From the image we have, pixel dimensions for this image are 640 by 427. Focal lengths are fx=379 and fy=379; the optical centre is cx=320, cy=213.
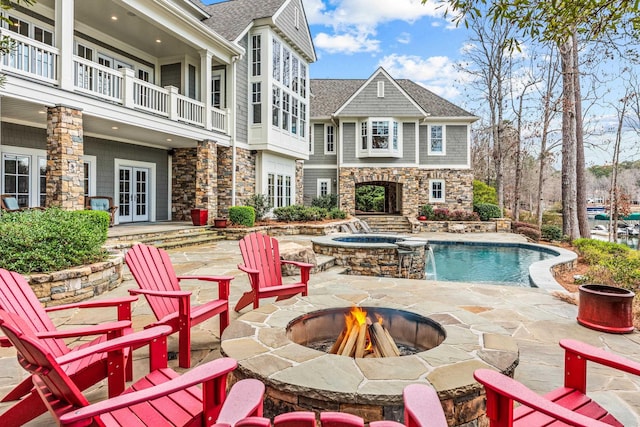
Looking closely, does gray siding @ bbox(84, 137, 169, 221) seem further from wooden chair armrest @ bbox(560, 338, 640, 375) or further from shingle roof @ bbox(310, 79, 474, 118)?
wooden chair armrest @ bbox(560, 338, 640, 375)

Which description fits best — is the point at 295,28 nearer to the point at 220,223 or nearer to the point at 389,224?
the point at 220,223

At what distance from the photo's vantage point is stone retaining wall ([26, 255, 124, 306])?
15.0ft

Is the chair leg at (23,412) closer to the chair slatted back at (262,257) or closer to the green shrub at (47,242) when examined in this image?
the chair slatted back at (262,257)

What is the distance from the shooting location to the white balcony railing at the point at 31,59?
7.15 meters

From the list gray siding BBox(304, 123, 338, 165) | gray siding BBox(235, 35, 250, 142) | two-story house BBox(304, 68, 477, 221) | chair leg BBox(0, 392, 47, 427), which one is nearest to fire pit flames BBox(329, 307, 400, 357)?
chair leg BBox(0, 392, 47, 427)

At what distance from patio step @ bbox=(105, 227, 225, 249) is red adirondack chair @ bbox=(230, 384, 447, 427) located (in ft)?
24.2

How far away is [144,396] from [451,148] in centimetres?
2128

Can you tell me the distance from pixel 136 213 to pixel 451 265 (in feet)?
34.2

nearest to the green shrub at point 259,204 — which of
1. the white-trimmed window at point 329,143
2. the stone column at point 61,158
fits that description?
the stone column at point 61,158

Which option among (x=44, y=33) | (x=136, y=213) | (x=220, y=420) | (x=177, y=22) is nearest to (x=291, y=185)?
(x=136, y=213)

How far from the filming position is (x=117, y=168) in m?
12.2

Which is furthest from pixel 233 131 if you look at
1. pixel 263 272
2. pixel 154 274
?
pixel 154 274

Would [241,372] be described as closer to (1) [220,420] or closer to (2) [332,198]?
(1) [220,420]

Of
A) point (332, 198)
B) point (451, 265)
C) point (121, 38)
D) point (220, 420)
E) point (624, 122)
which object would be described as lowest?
point (451, 265)
